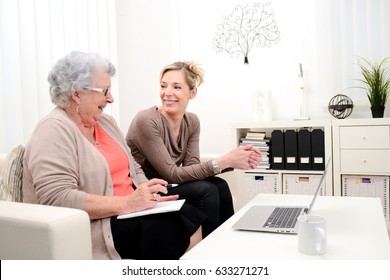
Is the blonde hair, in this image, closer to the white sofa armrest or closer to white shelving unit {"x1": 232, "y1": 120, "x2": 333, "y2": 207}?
white shelving unit {"x1": 232, "y1": 120, "x2": 333, "y2": 207}

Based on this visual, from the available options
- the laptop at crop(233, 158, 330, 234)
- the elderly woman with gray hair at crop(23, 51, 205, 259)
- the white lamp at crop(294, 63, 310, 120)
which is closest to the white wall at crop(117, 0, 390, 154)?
the white lamp at crop(294, 63, 310, 120)

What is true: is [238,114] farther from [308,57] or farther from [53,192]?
[53,192]

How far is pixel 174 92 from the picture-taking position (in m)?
2.20

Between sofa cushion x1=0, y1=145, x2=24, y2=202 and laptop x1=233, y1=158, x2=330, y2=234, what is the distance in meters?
0.80

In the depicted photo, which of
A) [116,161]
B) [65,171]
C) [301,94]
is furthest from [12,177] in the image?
[301,94]

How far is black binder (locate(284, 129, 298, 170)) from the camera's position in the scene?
3.11 meters

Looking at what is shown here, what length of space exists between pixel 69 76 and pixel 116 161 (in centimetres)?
39

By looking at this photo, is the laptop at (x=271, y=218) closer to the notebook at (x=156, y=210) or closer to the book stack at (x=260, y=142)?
the notebook at (x=156, y=210)

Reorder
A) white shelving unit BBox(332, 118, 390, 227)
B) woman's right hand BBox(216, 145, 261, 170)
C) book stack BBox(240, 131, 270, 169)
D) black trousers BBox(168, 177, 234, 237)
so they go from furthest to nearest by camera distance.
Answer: book stack BBox(240, 131, 270, 169)
white shelving unit BBox(332, 118, 390, 227)
woman's right hand BBox(216, 145, 261, 170)
black trousers BBox(168, 177, 234, 237)

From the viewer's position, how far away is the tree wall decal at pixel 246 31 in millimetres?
3496

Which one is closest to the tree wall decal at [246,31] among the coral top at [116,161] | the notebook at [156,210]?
the coral top at [116,161]

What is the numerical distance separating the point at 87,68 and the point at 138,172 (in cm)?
56

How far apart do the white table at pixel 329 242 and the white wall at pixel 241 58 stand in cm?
198

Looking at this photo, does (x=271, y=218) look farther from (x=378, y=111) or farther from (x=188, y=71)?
(x=378, y=111)
